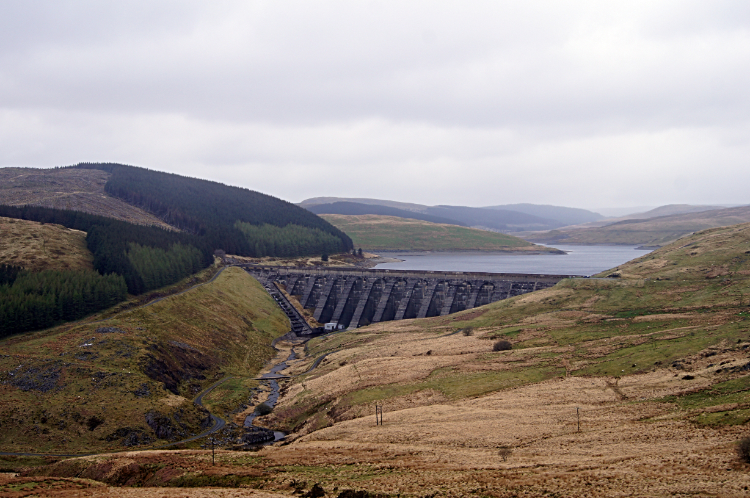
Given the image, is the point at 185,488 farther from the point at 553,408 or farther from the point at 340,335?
the point at 340,335

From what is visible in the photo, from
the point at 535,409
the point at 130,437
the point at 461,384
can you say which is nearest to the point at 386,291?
the point at 461,384

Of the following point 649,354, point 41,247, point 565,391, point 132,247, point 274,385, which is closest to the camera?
point 565,391

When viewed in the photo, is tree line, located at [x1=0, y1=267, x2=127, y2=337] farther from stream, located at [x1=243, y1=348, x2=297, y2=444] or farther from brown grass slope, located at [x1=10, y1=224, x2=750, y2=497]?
brown grass slope, located at [x1=10, y1=224, x2=750, y2=497]

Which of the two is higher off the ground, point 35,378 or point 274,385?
point 35,378

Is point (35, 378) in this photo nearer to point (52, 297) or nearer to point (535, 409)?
point (52, 297)

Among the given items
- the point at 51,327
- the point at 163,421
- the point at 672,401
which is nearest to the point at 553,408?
the point at 672,401

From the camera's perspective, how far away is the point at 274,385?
232 ft

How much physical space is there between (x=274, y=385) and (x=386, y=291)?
42777 millimetres

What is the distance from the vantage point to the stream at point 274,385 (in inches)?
2081

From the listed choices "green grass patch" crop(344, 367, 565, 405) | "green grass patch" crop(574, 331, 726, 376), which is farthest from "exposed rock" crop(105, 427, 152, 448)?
"green grass patch" crop(574, 331, 726, 376)

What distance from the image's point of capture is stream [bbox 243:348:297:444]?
52.9 metres

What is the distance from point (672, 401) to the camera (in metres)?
35.9

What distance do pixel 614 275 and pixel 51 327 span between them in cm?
8820

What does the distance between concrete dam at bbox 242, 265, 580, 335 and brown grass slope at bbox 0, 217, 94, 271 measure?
42.1m
